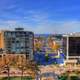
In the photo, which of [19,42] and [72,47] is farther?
[72,47]

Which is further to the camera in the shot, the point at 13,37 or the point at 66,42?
the point at 66,42

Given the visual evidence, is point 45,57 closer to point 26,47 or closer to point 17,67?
point 26,47

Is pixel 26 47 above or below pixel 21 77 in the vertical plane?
above

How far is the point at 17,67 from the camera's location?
1071 cm

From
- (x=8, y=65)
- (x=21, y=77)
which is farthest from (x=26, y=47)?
(x=21, y=77)

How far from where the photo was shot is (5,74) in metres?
10.6

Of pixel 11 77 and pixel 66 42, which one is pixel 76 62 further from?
pixel 11 77

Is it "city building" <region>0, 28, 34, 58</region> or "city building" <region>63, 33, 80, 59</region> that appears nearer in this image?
"city building" <region>0, 28, 34, 58</region>

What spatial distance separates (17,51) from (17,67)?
386 cm

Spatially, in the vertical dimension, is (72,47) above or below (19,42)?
below

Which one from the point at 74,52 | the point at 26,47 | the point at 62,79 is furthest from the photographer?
the point at 74,52

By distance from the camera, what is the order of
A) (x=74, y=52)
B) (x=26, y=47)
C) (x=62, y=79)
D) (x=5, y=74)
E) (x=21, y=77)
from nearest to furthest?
1. (x=62, y=79)
2. (x=21, y=77)
3. (x=5, y=74)
4. (x=26, y=47)
5. (x=74, y=52)

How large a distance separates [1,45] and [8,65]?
17.0 feet

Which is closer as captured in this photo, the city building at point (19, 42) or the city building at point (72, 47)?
the city building at point (19, 42)
